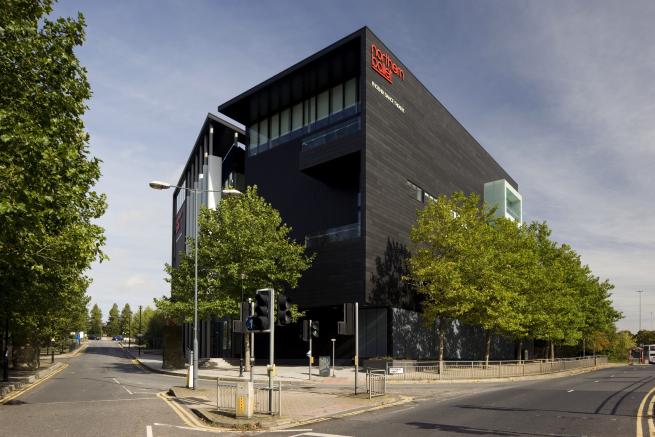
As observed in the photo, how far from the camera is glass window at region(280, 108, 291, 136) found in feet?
180

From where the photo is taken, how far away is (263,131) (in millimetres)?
57688

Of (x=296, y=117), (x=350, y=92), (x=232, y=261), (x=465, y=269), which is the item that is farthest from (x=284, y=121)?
(x=465, y=269)

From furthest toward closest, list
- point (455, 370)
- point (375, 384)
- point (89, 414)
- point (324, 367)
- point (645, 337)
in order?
point (645, 337), point (455, 370), point (324, 367), point (375, 384), point (89, 414)

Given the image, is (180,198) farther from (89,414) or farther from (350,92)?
(89,414)

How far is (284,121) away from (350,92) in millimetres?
9033

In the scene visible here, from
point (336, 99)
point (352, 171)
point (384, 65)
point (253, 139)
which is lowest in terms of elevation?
point (352, 171)

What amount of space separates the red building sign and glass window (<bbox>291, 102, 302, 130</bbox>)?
950 cm

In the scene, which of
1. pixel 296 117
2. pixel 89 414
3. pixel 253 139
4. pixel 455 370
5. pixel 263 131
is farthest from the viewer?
pixel 253 139

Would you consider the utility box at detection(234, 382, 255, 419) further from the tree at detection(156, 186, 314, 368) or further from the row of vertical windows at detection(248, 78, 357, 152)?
the row of vertical windows at detection(248, 78, 357, 152)

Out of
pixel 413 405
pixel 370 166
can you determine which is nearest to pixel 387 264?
pixel 370 166

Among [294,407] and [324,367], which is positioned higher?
[294,407]

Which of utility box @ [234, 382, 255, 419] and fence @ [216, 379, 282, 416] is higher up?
utility box @ [234, 382, 255, 419]

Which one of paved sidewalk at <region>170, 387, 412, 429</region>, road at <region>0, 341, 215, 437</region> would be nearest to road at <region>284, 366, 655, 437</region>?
paved sidewalk at <region>170, 387, 412, 429</region>

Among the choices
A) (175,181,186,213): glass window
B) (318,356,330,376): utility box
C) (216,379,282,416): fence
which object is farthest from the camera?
(175,181,186,213): glass window
